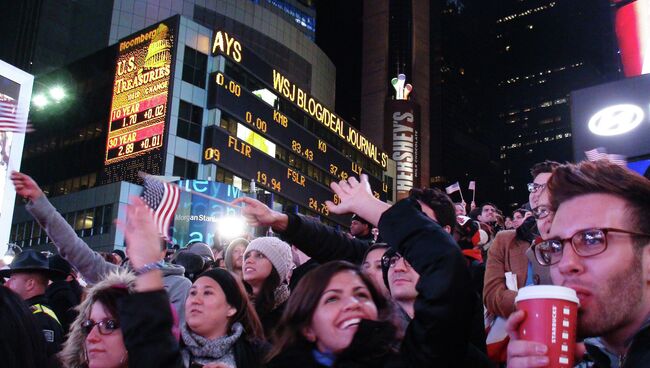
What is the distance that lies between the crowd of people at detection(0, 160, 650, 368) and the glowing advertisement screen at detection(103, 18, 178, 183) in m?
31.2

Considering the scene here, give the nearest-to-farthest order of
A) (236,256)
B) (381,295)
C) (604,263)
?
(604,263) < (381,295) < (236,256)

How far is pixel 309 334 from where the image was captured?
10.5 ft

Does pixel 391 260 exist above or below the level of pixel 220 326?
above

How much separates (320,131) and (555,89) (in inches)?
3307

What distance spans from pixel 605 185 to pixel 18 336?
102 inches

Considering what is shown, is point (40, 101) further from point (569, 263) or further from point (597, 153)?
point (569, 263)

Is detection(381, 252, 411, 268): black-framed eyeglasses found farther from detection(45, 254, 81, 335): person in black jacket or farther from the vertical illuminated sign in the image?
the vertical illuminated sign

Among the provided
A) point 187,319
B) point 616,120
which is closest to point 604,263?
point 187,319

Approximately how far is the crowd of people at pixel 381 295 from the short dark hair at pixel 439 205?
11 millimetres

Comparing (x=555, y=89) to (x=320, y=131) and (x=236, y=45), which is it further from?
(x=236, y=45)

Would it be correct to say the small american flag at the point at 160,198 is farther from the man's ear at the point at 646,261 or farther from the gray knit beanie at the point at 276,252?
the man's ear at the point at 646,261

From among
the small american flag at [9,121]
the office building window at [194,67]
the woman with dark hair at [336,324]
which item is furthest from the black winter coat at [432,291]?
the office building window at [194,67]

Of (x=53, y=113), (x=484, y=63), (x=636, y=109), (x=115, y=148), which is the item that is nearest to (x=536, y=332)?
(x=636, y=109)

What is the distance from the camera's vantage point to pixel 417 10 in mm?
71625
